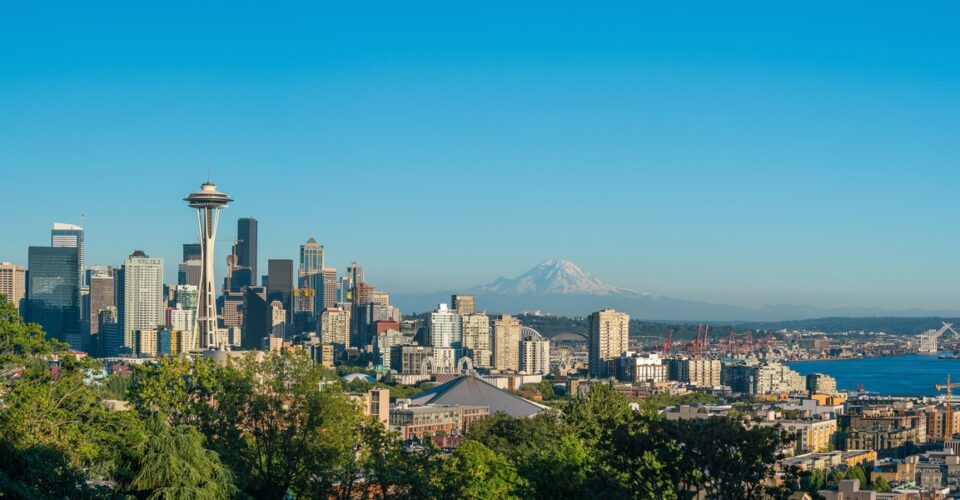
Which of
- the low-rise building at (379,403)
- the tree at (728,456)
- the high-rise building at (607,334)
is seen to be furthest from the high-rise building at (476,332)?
the tree at (728,456)

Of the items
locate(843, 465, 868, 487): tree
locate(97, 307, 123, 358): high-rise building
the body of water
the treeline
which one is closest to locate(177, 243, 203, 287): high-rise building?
locate(97, 307, 123, 358): high-rise building

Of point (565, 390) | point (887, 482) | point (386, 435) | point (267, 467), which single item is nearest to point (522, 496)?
point (386, 435)

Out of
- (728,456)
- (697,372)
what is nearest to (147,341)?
(697,372)

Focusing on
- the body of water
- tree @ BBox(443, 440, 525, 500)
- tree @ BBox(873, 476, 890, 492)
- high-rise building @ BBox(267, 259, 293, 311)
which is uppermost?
high-rise building @ BBox(267, 259, 293, 311)

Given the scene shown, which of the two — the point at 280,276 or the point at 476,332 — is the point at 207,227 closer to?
the point at 476,332

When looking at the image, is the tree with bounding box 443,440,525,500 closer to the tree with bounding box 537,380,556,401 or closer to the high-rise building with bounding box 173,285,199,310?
the tree with bounding box 537,380,556,401
